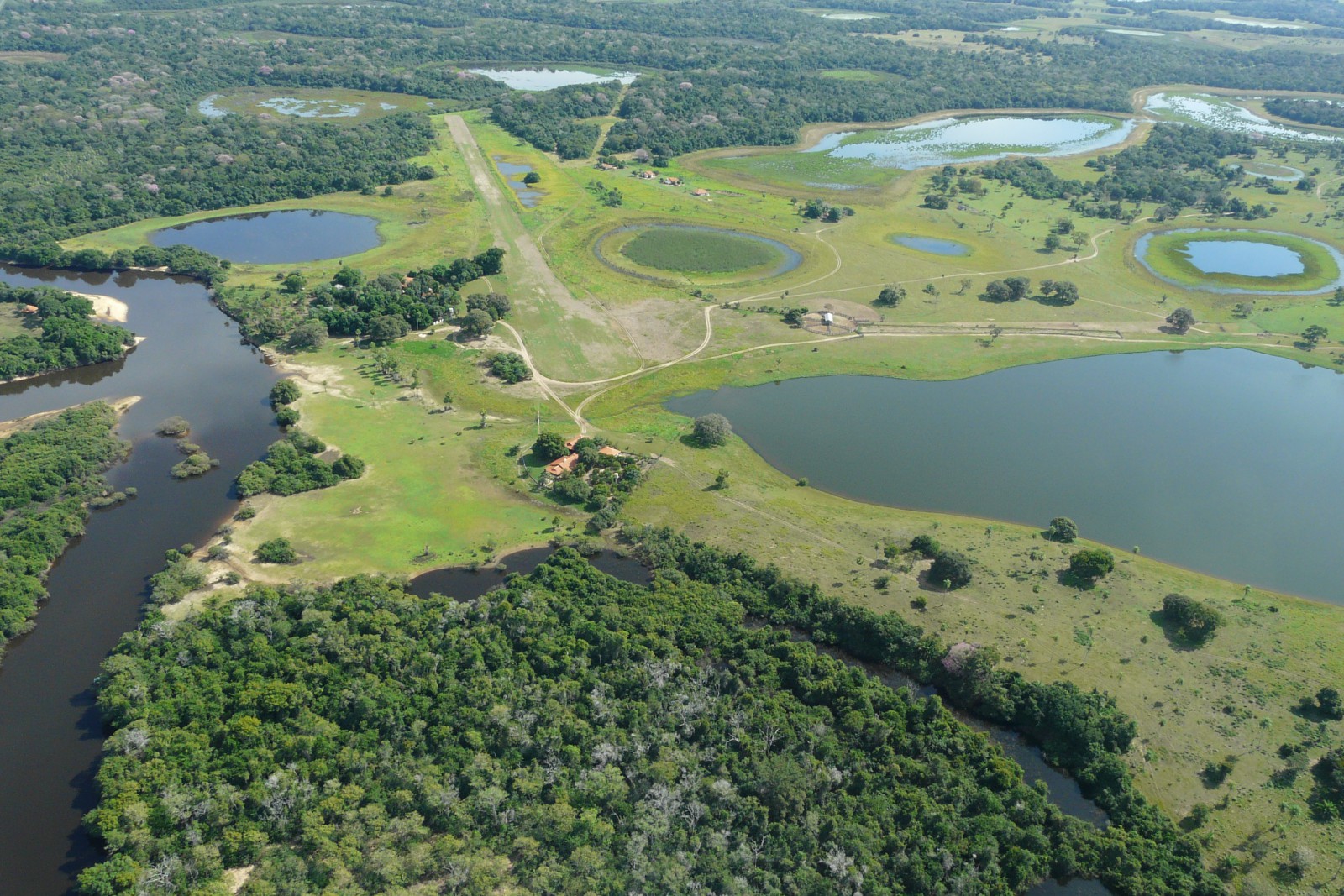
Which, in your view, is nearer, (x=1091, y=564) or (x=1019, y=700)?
(x=1019, y=700)

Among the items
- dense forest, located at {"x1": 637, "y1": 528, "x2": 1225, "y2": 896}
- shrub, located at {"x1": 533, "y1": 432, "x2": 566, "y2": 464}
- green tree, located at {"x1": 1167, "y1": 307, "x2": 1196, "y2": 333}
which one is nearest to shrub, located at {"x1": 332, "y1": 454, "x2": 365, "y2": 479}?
shrub, located at {"x1": 533, "y1": 432, "x2": 566, "y2": 464}

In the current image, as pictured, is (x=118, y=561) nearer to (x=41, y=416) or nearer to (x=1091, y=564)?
(x=41, y=416)

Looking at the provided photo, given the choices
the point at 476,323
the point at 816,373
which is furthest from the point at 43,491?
the point at 816,373

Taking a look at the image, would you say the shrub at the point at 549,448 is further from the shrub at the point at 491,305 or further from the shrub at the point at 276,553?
the shrub at the point at 491,305

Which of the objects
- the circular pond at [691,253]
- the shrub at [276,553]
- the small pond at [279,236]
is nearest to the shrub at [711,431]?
the shrub at [276,553]

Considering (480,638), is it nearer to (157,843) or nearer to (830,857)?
(157,843)
